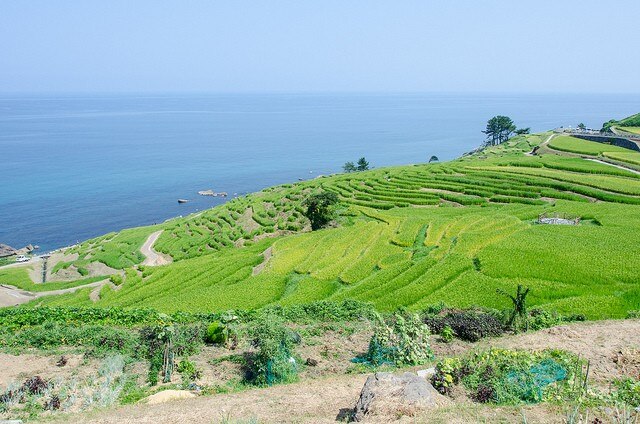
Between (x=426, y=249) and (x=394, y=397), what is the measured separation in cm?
2401

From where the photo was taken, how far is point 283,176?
13950 cm

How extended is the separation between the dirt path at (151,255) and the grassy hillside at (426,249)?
1.20 m

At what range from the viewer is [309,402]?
1447cm

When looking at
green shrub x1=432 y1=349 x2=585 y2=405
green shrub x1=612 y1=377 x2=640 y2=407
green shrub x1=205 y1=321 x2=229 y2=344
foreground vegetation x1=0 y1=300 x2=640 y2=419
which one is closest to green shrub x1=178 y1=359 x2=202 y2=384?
foreground vegetation x1=0 y1=300 x2=640 y2=419

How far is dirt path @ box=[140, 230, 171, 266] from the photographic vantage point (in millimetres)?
54969

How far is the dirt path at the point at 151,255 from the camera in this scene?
5497cm

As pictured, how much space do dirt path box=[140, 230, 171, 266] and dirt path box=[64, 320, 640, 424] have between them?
137 ft

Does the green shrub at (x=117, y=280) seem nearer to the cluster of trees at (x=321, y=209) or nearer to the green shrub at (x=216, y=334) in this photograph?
the cluster of trees at (x=321, y=209)

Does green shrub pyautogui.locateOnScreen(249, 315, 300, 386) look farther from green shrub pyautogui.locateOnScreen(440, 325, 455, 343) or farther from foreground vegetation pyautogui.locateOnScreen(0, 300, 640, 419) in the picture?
green shrub pyautogui.locateOnScreen(440, 325, 455, 343)

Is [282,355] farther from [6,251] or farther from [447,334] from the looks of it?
[6,251]

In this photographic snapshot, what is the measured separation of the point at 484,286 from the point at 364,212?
2325 cm

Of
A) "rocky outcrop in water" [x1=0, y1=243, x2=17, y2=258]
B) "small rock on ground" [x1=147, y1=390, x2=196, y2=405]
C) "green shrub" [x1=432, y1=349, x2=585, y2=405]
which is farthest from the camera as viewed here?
"rocky outcrop in water" [x1=0, y1=243, x2=17, y2=258]

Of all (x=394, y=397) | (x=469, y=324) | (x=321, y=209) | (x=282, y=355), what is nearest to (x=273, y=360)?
(x=282, y=355)

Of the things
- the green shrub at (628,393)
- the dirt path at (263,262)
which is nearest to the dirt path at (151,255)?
the dirt path at (263,262)
